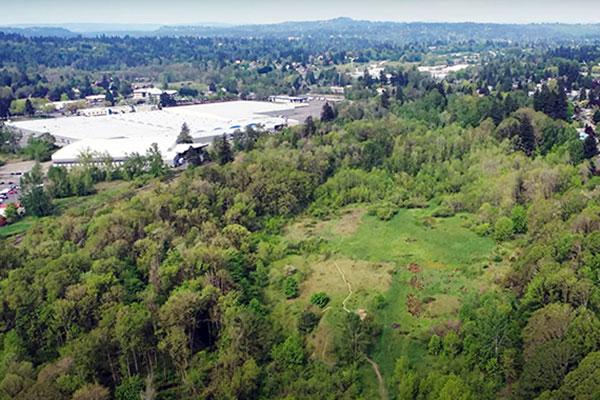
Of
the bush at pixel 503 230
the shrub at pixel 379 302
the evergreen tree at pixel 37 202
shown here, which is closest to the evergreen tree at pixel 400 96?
the bush at pixel 503 230

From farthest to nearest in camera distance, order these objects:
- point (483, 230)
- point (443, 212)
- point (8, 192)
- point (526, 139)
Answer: point (526, 139)
point (8, 192)
point (443, 212)
point (483, 230)

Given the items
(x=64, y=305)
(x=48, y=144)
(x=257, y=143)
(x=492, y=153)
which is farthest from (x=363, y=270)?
(x=48, y=144)

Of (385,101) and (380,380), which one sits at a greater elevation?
(385,101)

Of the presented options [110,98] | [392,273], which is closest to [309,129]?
[392,273]

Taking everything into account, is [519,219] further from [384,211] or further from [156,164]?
[156,164]

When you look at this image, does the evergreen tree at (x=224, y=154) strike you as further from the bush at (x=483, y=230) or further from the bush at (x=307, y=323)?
the bush at (x=307, y=323)

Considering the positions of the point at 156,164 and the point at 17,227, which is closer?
the point at 17,227
